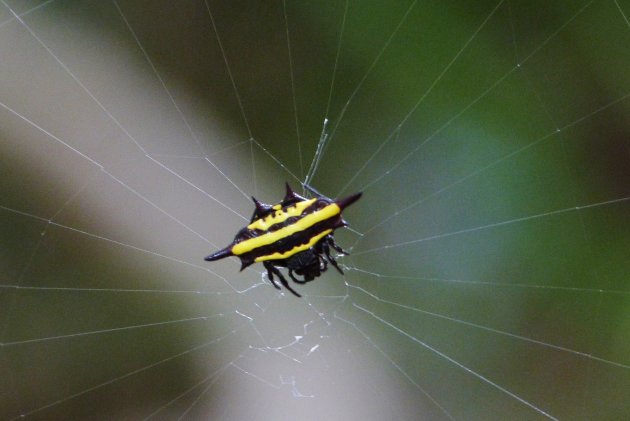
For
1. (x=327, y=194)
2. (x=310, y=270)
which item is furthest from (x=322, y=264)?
(x=327, y=194)

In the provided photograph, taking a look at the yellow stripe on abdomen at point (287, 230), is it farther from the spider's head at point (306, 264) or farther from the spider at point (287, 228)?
the spider's head at point (306, 264)

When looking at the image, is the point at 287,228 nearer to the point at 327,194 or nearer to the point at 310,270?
the point at 310,270

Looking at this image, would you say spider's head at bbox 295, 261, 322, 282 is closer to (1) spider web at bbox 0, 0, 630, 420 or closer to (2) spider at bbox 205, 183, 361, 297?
(2) spider at bbox 205, 183, 361, 297

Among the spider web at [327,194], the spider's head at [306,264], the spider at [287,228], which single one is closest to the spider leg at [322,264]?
the spider's head at [306,264]

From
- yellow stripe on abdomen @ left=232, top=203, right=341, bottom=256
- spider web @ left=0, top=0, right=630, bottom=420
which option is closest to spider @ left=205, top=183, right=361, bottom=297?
yellow stripe on abdomen @ left=232, top=203, right=341, bottom=256

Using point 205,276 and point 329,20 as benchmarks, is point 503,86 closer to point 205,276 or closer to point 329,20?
point 329,20

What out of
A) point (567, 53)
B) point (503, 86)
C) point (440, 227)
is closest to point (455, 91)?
point (503, 86)
